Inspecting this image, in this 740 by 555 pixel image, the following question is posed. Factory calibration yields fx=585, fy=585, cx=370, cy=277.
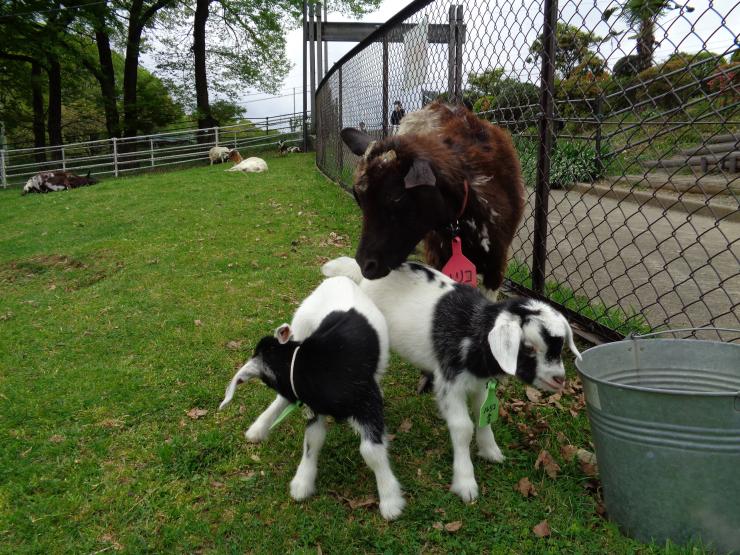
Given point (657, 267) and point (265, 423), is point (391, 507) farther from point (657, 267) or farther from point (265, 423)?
point (657, 267)

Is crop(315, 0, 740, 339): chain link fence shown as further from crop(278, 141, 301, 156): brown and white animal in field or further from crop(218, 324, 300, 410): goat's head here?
crop(278, 141, 301, 156): brown and white animal in field

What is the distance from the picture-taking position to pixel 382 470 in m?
2.56

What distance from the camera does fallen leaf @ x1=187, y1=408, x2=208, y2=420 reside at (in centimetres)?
338

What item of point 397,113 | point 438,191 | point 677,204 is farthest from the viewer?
point 397,113

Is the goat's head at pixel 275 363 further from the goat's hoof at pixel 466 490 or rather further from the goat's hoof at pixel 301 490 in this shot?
the goat's hoof at pixel 466 490

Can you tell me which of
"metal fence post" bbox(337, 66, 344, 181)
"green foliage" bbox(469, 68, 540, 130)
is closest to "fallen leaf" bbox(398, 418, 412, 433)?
"green foliage" bbox(469, 68, 540, 130)

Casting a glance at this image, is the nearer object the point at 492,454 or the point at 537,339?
the point at 537,339

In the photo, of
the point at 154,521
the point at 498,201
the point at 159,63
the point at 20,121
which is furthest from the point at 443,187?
the point at 20,121

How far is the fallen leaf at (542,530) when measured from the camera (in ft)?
7.84

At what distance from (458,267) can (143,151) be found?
748 inches

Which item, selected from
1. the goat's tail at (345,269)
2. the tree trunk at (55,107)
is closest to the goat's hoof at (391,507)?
the goat's tail at (345,269)

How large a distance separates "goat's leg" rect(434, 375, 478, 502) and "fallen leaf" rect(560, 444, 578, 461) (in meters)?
0.53

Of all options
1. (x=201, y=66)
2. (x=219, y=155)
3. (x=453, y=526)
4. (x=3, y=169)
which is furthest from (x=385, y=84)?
(x=201, y=66)

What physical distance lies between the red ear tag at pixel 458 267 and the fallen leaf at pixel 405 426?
930mm
